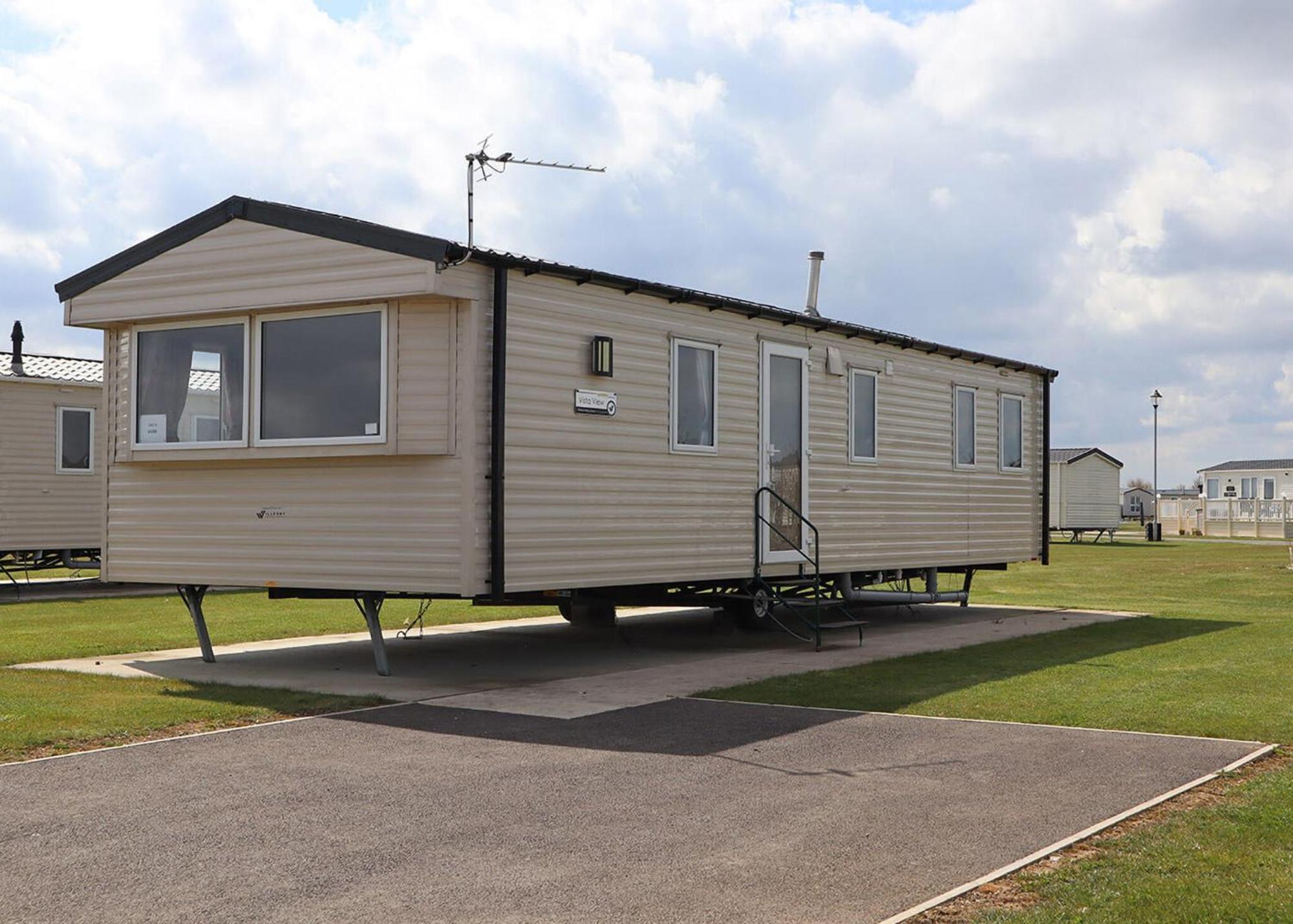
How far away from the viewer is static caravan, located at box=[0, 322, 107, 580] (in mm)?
19922

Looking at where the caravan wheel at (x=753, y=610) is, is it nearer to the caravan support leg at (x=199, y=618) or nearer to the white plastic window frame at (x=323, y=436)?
the white plastic window frame at (x=323, y=436)

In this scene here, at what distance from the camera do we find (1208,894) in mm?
4570

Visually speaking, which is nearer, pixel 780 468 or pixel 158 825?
pixel 158 825

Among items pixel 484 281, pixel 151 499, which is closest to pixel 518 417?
pixel 484 281

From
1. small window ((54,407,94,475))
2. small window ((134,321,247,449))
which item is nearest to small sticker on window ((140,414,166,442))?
small window ((134,321,247,449))

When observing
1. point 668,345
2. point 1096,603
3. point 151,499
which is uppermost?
point 668,345

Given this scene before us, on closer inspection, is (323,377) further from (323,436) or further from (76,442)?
(76,442)

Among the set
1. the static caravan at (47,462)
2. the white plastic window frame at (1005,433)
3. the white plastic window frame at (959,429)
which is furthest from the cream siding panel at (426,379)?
the static caravan at (47,462)

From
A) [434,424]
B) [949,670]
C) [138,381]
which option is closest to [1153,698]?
[949,670]

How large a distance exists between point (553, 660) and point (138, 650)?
12.2ft

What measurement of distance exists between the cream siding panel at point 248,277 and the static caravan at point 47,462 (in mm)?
9397

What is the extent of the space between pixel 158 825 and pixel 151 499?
6.05 meters

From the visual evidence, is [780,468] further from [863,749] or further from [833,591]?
[863,749]

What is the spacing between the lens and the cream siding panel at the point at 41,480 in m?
19.9
